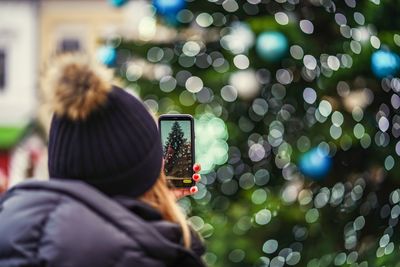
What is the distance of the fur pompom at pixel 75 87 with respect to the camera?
1339 millimetres

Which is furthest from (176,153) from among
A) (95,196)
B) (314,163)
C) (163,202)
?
(314,163)

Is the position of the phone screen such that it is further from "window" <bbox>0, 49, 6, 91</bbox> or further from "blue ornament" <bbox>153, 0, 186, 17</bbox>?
"window" <bbox>0, 49, 6, 91</bbox>

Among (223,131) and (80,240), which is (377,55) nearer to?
(223,131)

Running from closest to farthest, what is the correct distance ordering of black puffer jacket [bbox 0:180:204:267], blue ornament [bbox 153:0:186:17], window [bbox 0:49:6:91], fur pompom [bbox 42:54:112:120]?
black puffer jacket [bbox 0:180:204:267]
fur pompom [bbox 42:54:112:120]
blue ornament [bbox 153:0:186:17]
window [bbox 0:49:6:91]

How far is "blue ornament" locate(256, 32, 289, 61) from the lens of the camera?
252 cm

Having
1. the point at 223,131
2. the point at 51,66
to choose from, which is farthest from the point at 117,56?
the point at 51,66

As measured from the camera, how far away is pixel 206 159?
2.99 m

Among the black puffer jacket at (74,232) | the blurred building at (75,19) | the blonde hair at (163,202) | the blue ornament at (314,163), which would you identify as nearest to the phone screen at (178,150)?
the blonde hair at (163,202)

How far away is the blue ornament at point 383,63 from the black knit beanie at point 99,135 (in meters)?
1.30

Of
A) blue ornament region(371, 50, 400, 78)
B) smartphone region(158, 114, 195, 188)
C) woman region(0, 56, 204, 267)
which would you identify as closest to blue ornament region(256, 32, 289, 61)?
blue ornament region(371, 50, 400, 78)

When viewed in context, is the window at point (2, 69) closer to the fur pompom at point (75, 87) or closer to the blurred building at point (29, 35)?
the blurred building at point (29, 35)

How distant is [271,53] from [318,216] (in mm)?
486

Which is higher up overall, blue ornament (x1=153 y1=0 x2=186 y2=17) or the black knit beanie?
blue ornament (x1=153 y1=0 x2=186 y2=17)

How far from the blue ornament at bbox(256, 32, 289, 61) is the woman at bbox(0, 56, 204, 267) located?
3.87 ft
